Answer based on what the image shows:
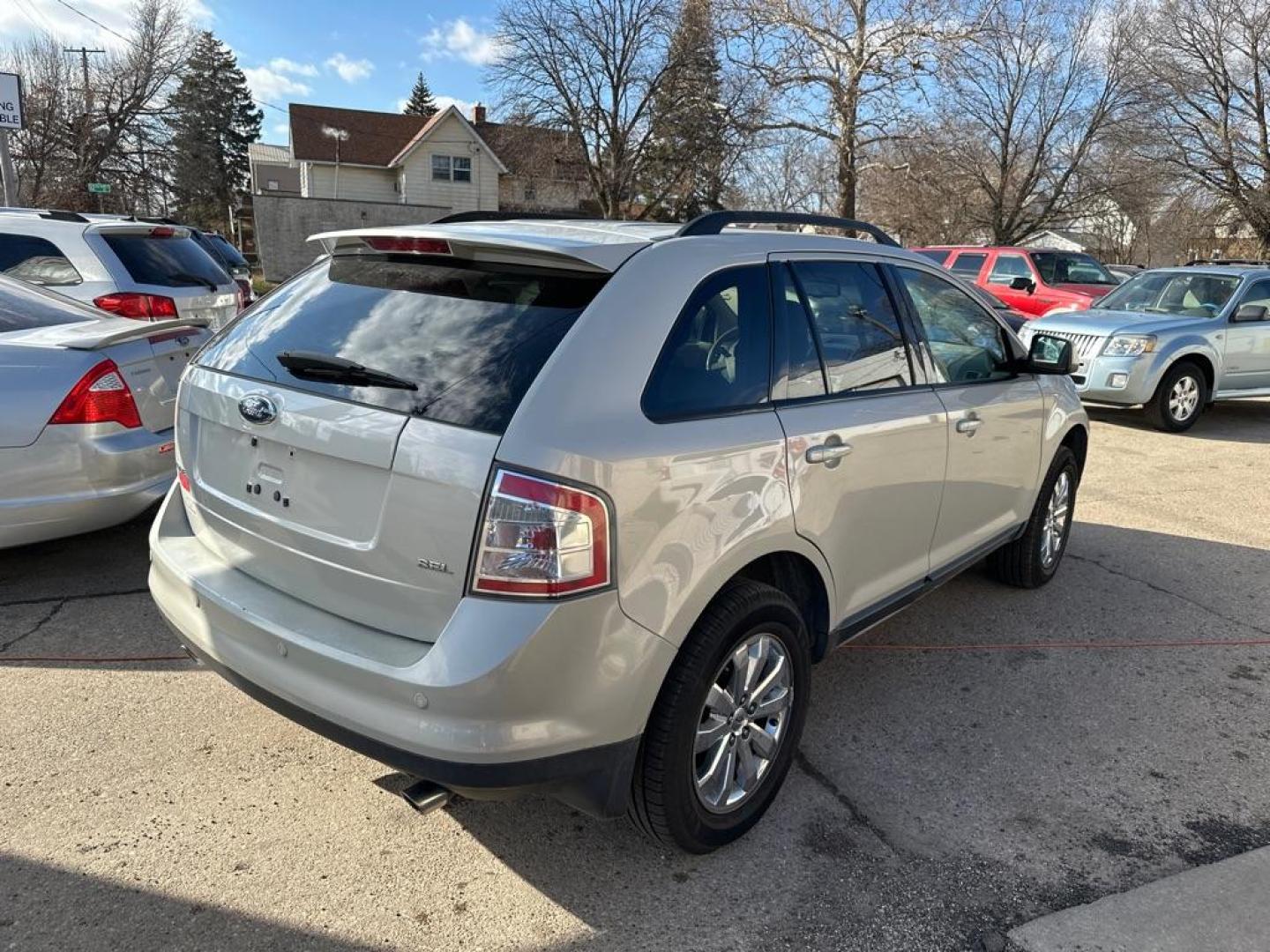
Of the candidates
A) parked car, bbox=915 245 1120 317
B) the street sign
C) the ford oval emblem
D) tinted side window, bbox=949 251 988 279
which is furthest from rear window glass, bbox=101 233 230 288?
tinted side window, bbox=949 251 988 279

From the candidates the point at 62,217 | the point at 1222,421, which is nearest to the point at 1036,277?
the point at 1222,421

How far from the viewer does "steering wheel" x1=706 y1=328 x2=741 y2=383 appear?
102 inches

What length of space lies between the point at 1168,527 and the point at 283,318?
5.97m

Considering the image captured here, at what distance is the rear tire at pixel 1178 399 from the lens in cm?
948

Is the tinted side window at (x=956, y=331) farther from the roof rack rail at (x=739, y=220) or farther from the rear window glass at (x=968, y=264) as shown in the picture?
the rear window glass at (x=968, y=264)

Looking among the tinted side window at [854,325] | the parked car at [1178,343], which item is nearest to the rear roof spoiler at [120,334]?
the tinted side window at [854,325]

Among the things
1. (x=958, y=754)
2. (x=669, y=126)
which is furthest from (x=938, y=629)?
(x=669, y=126)

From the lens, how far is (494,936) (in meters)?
2.34

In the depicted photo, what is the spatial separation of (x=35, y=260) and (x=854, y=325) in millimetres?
6298

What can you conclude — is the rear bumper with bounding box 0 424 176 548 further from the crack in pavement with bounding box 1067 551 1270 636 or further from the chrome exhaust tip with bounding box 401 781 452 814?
the crack in pavement with bounding box 1067 551 1270 636

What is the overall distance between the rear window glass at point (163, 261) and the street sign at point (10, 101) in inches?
257

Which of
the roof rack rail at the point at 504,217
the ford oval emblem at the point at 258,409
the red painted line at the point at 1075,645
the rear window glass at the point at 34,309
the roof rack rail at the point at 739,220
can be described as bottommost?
the red painted line at the point at 1075,645

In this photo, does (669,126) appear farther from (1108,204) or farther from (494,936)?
(494,936)

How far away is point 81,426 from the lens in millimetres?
4094
